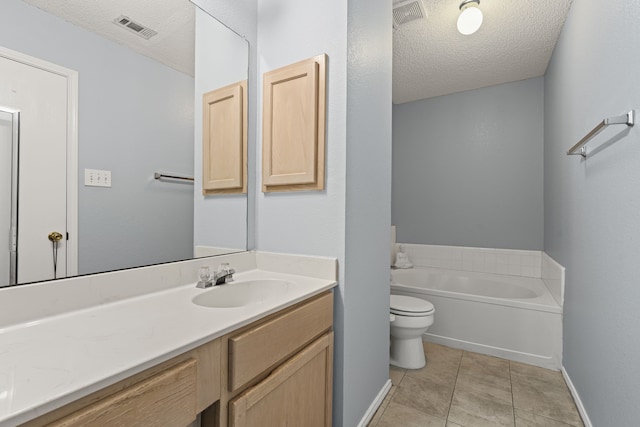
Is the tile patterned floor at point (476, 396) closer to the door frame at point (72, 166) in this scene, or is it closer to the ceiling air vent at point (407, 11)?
the door frame at point (72, 166)

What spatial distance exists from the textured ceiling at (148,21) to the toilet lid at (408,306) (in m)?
1.90

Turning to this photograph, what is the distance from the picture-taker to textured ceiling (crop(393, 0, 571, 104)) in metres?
2.01

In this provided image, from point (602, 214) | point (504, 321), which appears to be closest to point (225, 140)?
point (602, 214)

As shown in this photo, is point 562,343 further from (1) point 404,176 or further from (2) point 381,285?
(1) point 404,176

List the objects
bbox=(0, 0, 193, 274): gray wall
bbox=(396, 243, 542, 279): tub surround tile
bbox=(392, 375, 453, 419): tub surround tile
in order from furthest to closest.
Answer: bbox=(396, 243, 542, 279): tub surround tile
bbox=(392, 375, 453, 419): tub surround tile
bbox=(0, 0, 193, 274): gray wall

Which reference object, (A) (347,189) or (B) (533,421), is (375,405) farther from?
(A) (347,189)

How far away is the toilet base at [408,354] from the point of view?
2.14 metres

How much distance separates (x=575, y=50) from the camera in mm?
1860

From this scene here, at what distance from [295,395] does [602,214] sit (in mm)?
1592

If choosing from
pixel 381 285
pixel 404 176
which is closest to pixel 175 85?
pixel 381 285

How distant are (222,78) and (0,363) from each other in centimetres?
133

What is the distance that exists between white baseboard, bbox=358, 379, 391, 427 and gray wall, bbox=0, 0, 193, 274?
120cm

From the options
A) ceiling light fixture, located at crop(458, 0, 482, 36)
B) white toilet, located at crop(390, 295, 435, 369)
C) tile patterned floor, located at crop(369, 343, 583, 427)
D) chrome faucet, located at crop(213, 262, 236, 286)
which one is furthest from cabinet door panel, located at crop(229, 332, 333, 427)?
ceiling light fixture, located at crop(458, 0, 482, 36)

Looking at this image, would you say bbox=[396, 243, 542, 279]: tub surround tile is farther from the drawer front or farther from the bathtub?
the drawer front
